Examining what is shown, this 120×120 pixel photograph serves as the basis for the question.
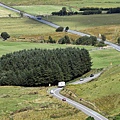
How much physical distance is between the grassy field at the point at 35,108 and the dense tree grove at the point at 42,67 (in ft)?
89.9

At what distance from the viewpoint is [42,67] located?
11288 centimetres

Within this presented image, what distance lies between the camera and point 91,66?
424 feet

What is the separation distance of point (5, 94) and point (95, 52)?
72140 mm

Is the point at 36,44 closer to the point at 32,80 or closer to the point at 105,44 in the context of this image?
the point at 105,44

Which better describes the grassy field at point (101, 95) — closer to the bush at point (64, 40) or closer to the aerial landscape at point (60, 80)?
the aerial landscape at point (60, 80)

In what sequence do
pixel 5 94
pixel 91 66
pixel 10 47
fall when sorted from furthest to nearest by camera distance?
pixel 10 47
pixel 91 66
pixel 5 94

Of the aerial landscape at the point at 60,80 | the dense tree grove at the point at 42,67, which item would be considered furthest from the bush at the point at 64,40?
the dense tree grove at the point at 42,67

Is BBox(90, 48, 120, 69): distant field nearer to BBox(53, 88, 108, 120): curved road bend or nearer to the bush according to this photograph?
the bush

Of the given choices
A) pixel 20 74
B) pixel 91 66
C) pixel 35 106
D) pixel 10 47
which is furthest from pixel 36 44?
pixel 35 106

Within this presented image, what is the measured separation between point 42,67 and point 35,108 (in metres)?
42.8

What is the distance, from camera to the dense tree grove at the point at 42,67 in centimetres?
11188

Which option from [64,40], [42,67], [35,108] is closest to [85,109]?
[35,108]

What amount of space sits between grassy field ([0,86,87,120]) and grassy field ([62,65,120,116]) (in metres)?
3.59

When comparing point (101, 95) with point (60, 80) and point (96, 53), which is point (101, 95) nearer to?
point (60, 80)
